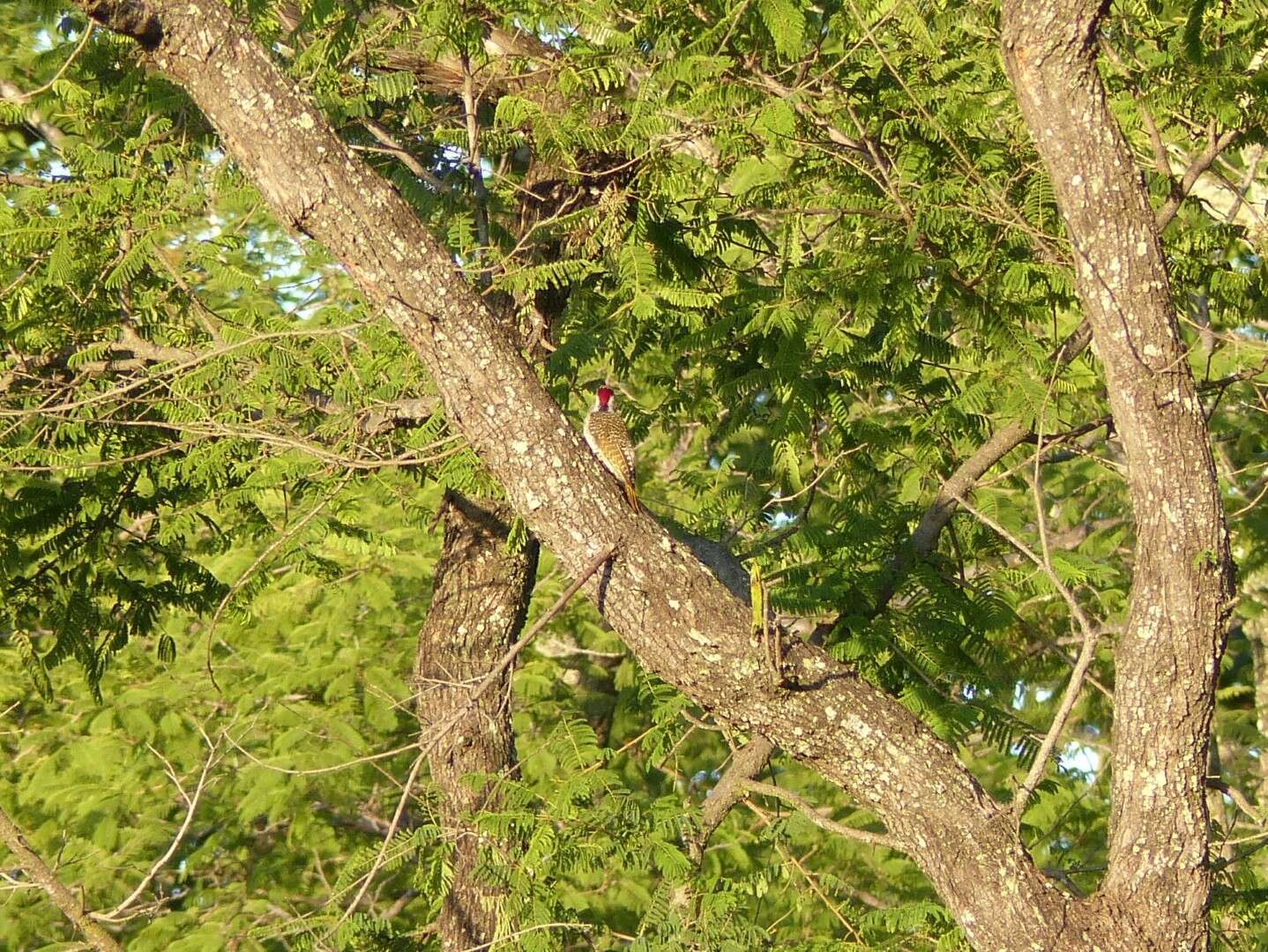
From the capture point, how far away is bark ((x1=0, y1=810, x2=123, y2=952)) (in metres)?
4.12

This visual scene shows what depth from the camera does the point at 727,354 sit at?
18.9 ft

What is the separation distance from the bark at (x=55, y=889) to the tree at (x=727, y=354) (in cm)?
82

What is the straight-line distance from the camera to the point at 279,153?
3.67m

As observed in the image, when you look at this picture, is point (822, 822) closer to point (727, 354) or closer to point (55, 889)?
point (727, 354)

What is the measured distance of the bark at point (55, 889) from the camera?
4.12m

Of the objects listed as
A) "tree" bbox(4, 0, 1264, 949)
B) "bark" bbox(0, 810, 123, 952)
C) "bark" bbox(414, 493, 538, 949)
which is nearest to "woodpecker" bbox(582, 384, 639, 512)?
"tree" bbox(4, 0, 1264, 949)

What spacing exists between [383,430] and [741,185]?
132 inches

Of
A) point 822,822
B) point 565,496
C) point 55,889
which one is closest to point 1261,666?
point 822,822

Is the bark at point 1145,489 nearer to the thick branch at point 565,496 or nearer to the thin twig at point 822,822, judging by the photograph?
the thick branch at point 565,496

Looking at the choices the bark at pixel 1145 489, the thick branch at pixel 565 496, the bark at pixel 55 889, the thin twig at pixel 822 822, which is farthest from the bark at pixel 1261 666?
the bark at pixel 55 889

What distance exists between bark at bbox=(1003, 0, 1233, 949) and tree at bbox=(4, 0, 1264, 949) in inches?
0.4

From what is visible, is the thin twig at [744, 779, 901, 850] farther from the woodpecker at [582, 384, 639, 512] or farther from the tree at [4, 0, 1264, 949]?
the woodpecker at [582, 384, 639, 512]

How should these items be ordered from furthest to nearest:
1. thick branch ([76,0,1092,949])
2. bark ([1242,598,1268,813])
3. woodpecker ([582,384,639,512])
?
1. bark ([1242,598,1268,813])
2. woodpecker ([582,384,639,512])
3. thick branch ([76,0,1092,949])

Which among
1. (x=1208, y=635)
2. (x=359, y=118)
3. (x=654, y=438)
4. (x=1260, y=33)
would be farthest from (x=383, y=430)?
(x=654, y=438)
